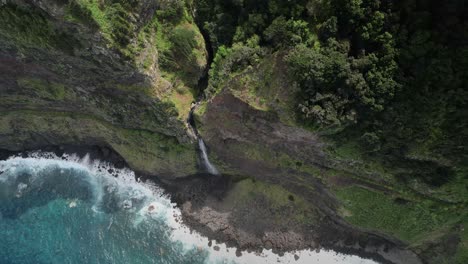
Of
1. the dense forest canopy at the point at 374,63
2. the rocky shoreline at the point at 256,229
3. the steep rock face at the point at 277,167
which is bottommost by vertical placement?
the rocky shoreline at the point at 256,229

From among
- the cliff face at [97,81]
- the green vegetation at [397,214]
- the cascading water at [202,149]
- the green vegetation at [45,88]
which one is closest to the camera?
the cliff face at [97,81]

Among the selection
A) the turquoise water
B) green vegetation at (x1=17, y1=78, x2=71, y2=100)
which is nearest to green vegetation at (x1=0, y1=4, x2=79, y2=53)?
green vegetation at (x1=17, y1=78, x2=71, y2=100)

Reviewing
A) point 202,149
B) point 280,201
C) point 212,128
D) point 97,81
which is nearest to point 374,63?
point 212,128

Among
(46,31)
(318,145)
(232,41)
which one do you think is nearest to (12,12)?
Result: (46,31)

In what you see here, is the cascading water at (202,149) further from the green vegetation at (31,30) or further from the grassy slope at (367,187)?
the green vegetation at (31,30)

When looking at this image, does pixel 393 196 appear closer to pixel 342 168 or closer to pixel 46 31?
pixel 342 168

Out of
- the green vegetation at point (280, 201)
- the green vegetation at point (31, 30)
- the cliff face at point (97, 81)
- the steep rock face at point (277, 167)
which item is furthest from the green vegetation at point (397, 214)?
the green vegetation at point (31, 30)
